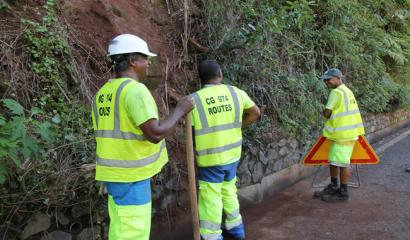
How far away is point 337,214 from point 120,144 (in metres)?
3.74

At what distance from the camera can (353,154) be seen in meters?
6.53

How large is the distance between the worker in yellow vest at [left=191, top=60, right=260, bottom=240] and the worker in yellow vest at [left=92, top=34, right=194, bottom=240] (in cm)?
102

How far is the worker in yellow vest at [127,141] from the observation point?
3053 millimetres

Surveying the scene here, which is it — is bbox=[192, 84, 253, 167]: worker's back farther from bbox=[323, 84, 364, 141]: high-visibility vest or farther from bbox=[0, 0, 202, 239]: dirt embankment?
bbox=[323, 84, 364, 141]: high-visibility vest

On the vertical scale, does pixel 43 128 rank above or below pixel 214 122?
above

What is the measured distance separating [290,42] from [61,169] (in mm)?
5651

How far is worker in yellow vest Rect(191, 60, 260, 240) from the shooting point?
13.9ft

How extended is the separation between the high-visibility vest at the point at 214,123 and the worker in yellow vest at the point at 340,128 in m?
2.45

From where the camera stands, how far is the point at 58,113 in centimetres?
408

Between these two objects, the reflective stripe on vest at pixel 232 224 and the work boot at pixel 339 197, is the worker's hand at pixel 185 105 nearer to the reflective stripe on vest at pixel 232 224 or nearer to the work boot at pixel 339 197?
the reflective stripe on vest at pixel 232 224

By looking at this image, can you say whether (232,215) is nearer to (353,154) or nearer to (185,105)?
(185,105)

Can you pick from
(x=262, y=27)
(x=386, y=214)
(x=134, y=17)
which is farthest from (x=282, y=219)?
(x=134, y=17)

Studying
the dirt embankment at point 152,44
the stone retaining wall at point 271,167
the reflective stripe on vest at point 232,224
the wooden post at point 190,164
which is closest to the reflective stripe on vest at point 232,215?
the reflective stripe on vest at point 232,224

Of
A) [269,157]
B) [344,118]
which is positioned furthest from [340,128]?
[269,157]
